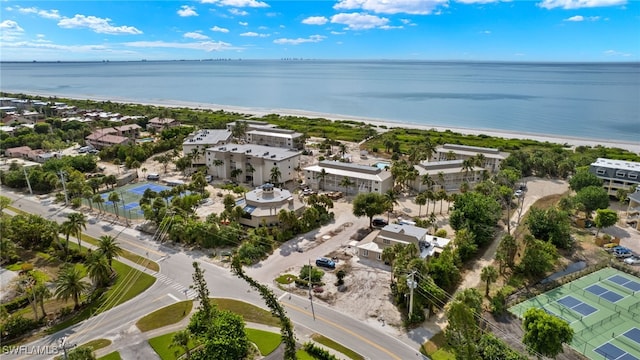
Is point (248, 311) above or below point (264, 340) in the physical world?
above

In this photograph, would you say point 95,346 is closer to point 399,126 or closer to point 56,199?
point 56,199

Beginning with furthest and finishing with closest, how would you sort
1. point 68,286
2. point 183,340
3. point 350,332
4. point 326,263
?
point 326,263 → point 68,286 → point 350,332 → point 183,340

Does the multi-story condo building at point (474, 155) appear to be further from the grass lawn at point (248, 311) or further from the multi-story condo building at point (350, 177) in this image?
the grass lawn at point (248, 311)

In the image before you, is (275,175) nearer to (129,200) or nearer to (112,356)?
(129,200)

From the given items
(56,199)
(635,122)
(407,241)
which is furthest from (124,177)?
(635,122)

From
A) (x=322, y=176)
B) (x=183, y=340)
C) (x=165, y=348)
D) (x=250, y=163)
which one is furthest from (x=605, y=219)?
(x=250, y=163)

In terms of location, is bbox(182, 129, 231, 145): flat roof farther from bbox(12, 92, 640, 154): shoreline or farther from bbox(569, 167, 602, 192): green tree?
bbox(569, 167, 602, 192): green tree
